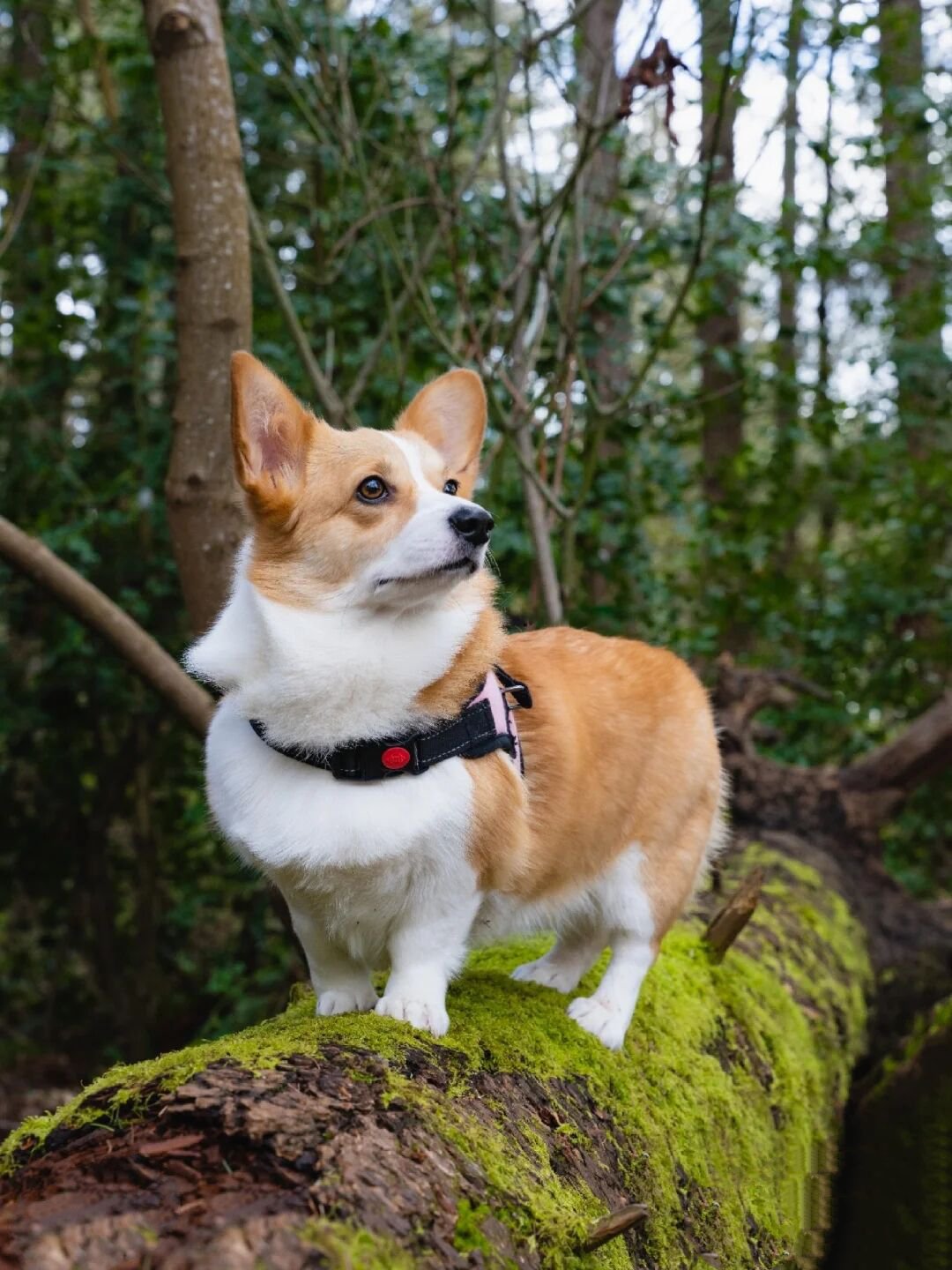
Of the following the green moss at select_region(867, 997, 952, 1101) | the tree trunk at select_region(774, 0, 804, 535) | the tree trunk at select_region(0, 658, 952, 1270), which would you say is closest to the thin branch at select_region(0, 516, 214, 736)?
the tree trunk at select_region(0, 658, 952, 1270)

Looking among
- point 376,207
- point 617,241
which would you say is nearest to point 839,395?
point 617,241

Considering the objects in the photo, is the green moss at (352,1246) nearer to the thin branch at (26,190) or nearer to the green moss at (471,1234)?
the green moss at (471,1234)

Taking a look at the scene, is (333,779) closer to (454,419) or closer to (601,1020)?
(601,1020)

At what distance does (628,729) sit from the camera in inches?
127

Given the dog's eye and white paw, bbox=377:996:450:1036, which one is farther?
the dog's eye

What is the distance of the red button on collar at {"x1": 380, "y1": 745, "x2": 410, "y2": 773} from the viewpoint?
248 cm

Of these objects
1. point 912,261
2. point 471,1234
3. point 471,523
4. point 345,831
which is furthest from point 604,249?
point 471,1234

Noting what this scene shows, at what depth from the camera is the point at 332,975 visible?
280 centimetres

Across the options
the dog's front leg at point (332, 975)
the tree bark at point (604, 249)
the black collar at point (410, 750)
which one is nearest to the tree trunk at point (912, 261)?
the tree bark at point (604, 249)

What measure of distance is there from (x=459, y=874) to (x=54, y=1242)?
47.0 inches

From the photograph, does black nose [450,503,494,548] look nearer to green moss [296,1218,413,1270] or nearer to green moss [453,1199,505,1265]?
green moss [453,1199,505,1265]

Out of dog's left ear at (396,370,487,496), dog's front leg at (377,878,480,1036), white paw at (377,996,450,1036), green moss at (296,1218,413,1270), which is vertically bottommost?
white paw at (377,996,450,1036)

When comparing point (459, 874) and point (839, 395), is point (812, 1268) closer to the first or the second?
point (459, 874)

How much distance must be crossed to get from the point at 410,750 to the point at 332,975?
25.3 inches
